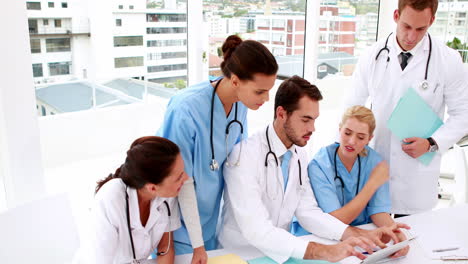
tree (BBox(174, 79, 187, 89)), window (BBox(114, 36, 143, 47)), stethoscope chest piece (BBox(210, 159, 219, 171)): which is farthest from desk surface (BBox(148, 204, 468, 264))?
window (BBox(114, 36, 143, 47))

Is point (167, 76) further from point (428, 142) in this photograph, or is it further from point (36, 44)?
point (428, 142)

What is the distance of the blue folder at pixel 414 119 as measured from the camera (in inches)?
70.5

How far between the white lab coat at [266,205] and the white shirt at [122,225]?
22cm

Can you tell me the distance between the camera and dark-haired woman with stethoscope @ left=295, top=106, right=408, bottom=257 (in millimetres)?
1698

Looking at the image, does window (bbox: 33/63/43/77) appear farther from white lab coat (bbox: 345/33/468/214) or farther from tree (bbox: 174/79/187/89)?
white lab coat (bbox: 345/33/468/214)

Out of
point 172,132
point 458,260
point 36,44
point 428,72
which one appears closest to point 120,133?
point 36,44

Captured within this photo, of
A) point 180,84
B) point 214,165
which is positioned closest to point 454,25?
point 180,84

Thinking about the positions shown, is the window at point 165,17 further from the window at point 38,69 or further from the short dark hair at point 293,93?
the short dark hair at point 293,93

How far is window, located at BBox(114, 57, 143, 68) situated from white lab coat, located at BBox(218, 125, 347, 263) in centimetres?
233

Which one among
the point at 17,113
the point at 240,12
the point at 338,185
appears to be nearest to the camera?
the point at 338,185

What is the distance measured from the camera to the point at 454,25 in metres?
4.93

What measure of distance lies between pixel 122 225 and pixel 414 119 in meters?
1.26

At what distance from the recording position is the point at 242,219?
151 cm

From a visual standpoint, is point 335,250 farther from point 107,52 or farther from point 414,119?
point 107,52
